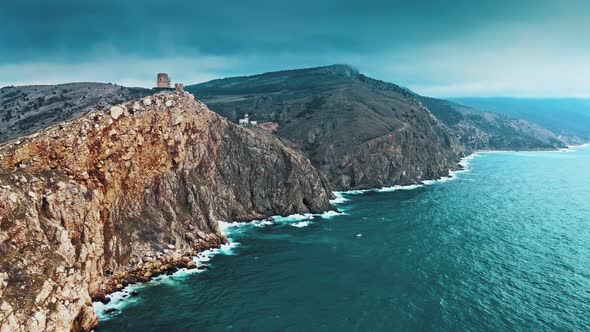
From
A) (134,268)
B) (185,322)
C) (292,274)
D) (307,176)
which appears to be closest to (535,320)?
(292,274)

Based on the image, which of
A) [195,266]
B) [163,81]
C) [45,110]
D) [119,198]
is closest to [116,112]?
[119,198]

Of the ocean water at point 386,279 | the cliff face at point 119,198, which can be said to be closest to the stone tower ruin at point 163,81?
the cliff face at point 119,198

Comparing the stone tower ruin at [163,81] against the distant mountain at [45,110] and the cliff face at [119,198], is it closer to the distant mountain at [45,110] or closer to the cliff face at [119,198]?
the distant mountain at [45,110]

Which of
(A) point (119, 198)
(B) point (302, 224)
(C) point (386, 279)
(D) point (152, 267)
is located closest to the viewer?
(D) point (152, 267)

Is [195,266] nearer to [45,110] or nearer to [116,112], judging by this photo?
[116,112]

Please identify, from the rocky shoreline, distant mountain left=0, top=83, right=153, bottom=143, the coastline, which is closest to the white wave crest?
the coastline

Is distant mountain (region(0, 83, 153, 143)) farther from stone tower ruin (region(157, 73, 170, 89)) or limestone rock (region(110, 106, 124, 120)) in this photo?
limestone rock (region(110, 106, 124, 120))

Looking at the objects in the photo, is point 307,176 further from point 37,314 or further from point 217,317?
point 37,314
